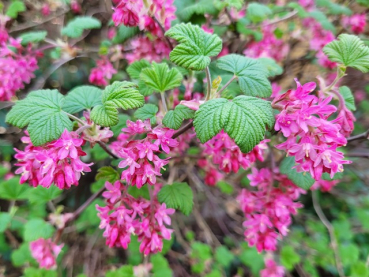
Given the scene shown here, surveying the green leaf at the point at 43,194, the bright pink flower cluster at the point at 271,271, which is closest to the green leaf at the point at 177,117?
the green leaf at the point at 43,194

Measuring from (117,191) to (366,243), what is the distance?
7.66 ft

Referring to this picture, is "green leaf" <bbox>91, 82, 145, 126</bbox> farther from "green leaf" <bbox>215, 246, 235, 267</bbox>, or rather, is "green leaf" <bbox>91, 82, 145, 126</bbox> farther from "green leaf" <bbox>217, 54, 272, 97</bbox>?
"green leaf" <bbox>215, 246, 235, 267</bbox>

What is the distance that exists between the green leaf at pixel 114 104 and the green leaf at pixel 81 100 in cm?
15

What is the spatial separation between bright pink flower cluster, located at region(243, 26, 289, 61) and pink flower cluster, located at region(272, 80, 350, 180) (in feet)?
3.05

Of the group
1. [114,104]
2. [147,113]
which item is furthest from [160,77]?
[114,104]

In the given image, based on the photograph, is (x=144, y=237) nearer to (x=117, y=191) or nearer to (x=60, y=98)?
(x=117, y=191)

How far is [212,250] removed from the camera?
2.18 metres

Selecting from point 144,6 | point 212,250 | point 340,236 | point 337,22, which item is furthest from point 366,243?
point 144,6

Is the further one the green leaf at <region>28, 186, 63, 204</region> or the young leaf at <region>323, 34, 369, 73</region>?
the green leaf at <region>28, 186, 63, 204</region>

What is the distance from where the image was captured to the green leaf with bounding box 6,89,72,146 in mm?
715

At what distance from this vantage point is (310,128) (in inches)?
29.2

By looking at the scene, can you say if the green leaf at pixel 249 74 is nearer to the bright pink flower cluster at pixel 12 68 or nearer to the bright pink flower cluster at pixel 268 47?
the bright pink flower cluster at pixel 268 47

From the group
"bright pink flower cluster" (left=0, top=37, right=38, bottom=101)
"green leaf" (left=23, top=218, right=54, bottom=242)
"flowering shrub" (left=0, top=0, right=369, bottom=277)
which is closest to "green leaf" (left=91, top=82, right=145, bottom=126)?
"flowering shrub" (left=0, top=0, right=369, bottom=277)

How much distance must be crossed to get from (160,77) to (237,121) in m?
0.38
